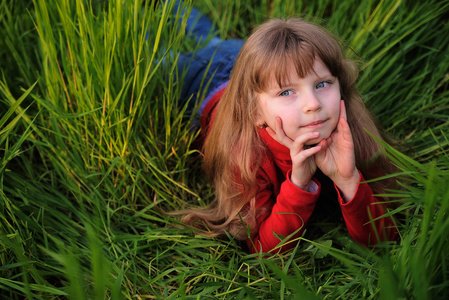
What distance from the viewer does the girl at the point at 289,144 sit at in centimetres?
115

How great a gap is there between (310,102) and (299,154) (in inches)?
5.8

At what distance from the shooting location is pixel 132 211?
1558mm

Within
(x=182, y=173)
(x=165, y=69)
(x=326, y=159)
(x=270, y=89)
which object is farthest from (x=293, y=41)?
(x=182, y=173)

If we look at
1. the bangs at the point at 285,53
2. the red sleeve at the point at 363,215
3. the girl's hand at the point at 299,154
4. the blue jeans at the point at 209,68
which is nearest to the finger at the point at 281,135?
the girl's hand at the point at 299,154

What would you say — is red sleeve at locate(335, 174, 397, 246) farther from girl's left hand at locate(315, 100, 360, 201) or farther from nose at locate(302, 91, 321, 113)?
nose at locate(302, 91, 321, 113)

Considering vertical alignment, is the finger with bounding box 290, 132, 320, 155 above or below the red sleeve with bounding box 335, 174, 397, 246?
above

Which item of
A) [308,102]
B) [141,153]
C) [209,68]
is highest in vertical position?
[308,102]

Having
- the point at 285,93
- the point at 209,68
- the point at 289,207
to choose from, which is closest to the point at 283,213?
the point at 289,207

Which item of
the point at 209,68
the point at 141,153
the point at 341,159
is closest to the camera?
the point at 341,159

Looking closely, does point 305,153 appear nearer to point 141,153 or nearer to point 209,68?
point 141,153

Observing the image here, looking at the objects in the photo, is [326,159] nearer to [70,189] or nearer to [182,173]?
[182,173]

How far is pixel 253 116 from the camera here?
1.31m

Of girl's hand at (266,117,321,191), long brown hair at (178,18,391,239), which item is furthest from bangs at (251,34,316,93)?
girl's hand at (266,117,321,191)

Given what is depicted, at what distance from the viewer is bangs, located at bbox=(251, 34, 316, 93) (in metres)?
1.14
